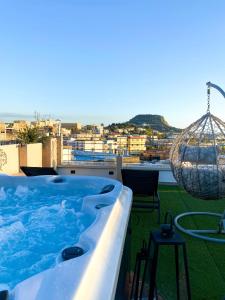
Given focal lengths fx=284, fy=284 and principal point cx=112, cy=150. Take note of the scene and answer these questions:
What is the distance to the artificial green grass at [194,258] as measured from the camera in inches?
94.5

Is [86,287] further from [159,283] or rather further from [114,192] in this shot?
[114,192]

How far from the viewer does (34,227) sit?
3.04m

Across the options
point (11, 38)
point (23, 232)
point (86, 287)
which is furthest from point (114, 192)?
point (11, 38)

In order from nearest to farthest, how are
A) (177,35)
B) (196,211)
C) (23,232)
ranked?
(23,232) < (196,211) < (177,35)

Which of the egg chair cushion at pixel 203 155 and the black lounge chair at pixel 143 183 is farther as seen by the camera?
the black lounge chair at pixel 143 183

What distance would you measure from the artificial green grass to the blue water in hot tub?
2.64ft

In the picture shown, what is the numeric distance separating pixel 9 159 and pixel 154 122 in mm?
7490

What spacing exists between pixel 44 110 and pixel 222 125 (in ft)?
67.5

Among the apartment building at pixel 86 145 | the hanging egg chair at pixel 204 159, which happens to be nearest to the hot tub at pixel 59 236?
the hanging egg chair at pixel 204 159

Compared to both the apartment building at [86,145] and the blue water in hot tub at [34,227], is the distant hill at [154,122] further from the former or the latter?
the blue water in hot tub at [34,227]

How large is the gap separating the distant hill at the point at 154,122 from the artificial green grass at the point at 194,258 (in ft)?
6.86

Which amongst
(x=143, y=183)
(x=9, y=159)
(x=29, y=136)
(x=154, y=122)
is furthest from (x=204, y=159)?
(x=154, y=122)

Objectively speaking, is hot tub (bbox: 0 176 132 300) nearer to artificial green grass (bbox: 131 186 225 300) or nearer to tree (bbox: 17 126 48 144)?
artificial green grass (bbox: 131 186 225 300)

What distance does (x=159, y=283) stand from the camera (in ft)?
8.27
